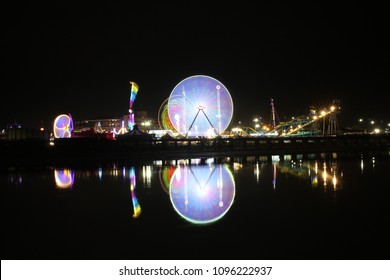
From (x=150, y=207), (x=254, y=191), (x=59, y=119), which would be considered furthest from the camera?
(x=59, y=119)

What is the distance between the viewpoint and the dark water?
652 cm

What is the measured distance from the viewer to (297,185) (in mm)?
13914

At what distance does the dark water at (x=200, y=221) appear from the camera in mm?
6516

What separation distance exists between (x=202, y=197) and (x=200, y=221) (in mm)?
3034

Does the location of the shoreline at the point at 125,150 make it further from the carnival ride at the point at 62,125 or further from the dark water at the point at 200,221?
the carnival ride at the point at 62,125

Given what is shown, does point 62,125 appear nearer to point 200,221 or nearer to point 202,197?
point 202,197

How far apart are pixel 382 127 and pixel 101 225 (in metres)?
141

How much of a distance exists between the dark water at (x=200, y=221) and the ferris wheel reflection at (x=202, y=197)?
25mm

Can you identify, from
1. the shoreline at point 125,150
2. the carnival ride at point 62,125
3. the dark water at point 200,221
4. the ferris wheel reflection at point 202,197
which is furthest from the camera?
the carnival ride at point 62,125

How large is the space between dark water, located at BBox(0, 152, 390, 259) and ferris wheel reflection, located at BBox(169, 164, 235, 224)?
25 millimetres

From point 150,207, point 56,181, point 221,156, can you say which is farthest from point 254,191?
point 221,156

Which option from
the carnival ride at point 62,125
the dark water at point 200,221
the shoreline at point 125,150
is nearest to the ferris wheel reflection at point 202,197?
the dark water at point 200,221

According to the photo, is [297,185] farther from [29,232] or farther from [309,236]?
[29,232]

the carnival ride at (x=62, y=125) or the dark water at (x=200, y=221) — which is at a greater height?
the carnival ride at (x=62, y=125)
